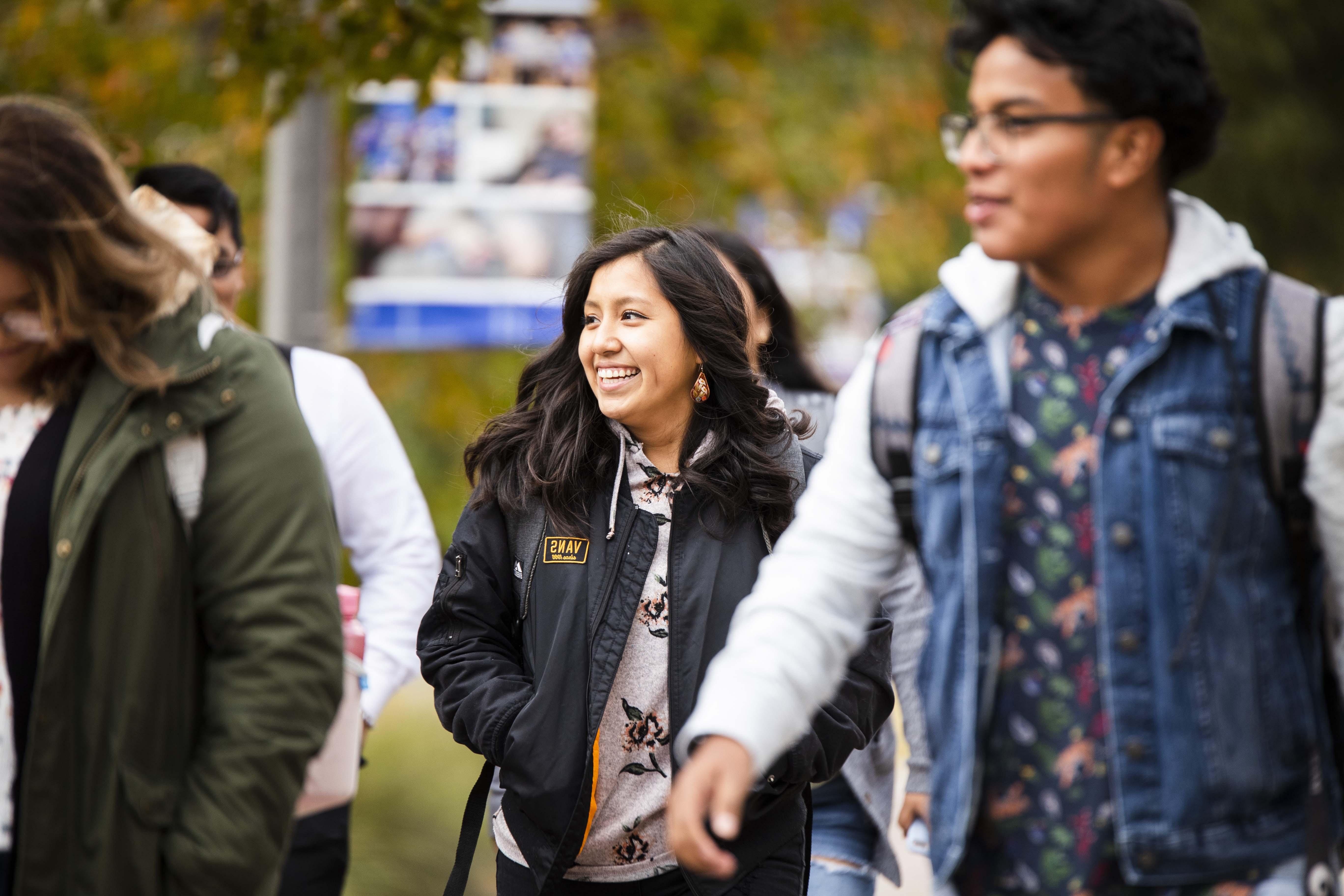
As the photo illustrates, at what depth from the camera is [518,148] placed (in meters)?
9.05

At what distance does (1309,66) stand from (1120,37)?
12959 mm

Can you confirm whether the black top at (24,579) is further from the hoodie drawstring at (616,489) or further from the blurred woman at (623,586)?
the hoodie drawstring at (616,489)

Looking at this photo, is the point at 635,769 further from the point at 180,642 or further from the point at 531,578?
the point at 180,642

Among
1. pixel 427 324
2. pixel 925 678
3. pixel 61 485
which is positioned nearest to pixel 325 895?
pixel 61 485

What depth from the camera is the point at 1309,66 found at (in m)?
13.8

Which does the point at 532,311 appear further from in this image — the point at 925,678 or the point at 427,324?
the point at 925,678

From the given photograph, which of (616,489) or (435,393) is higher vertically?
(616,489)

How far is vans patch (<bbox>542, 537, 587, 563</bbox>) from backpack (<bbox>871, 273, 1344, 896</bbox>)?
100 cm

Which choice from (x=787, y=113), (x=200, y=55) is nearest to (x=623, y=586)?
(x=200, y=55)

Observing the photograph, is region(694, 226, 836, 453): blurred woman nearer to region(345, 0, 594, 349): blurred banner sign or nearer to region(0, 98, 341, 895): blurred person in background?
region(0, 98, 341, 895): blurred person in background

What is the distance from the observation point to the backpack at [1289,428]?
2.19 metres

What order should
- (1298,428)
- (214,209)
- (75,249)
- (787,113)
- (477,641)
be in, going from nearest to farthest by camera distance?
(1298,428) → (75,249) → (477,641) → (214,209) → (787,113)

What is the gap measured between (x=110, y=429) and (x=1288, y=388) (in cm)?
184

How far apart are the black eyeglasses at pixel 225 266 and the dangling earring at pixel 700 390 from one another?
1.45 metres
